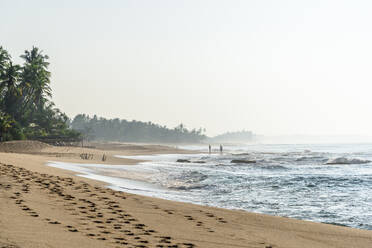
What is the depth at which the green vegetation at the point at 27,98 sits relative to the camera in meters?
50.1

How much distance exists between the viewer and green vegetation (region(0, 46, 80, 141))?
50062mm

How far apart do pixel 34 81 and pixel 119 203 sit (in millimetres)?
51044

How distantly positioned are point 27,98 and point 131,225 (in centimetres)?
5969

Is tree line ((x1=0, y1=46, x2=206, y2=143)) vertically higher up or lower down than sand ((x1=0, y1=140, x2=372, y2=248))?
higher up

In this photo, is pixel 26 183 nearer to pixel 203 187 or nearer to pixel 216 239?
pixel 216 239

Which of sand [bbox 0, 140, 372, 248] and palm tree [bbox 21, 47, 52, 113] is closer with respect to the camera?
sand [bbox 0, 140, 372, 248]

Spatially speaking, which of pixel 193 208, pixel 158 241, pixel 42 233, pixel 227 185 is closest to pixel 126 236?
pixel 158 241

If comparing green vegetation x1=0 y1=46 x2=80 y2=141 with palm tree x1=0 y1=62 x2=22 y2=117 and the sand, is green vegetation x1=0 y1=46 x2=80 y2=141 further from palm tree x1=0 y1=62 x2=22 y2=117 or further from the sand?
the sand

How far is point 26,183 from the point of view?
10844 millimetres

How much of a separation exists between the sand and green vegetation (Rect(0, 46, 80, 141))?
3829 centimetres

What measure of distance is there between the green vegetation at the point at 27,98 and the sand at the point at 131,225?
38.3m

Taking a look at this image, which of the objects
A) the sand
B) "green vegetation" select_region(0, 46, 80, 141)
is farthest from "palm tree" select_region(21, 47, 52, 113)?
the sand

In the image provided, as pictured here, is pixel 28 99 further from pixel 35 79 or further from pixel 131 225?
pixel 131 225

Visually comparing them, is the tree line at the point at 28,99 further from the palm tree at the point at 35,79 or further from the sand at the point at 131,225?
the sand at the point at 131,225
